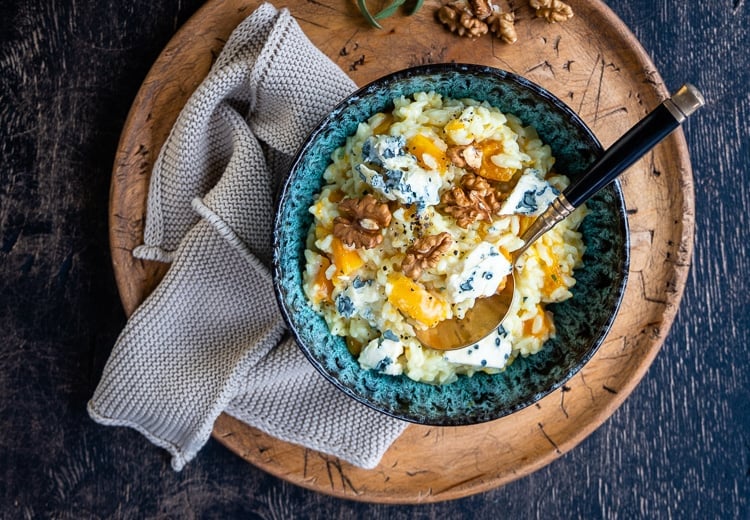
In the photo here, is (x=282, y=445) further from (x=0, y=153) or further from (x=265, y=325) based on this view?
(x=0, y=153)

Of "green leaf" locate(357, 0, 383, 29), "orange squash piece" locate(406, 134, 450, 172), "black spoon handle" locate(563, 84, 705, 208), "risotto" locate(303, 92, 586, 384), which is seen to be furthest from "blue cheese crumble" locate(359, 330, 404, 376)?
"green leaf" locate(357, 0, 383, 29)

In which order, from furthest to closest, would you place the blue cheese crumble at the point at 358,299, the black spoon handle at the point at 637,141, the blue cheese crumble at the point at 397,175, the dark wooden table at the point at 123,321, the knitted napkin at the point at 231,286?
the dark wooden table at the point at 123,321 → the knitted napkin at the point at 231,286 → the blue cheese crumble at the point at 358,299 → the blue cheese crumble at the point at 397,175 → the black spoon handle at the point at 637,141

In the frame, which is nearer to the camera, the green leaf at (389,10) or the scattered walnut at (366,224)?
the scattered walnut at (366,224)

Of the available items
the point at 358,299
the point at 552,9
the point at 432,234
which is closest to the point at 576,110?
the point at 552,9

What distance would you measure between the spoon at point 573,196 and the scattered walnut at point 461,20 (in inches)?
24.0

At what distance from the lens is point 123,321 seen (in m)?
2.38

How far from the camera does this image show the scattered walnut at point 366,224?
69.6 inches

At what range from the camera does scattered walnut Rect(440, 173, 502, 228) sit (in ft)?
5.80

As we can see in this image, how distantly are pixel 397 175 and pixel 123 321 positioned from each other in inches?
48.7

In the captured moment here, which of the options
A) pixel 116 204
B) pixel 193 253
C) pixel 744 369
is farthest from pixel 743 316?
pixel 116 204

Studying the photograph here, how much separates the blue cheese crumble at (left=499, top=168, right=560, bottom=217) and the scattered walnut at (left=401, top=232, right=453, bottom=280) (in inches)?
7.1

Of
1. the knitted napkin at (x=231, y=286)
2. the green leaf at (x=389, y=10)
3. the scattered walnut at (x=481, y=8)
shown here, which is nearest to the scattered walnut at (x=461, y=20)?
the scattered walnut at (x=481, y=8)

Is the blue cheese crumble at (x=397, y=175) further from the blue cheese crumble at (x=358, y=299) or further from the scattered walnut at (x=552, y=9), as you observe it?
the scattered walnut at (x=552, y=9)

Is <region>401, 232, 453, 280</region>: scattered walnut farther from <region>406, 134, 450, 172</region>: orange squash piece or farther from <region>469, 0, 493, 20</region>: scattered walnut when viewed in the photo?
<region>469, 0, 493, 20</region>: scattered walnut
